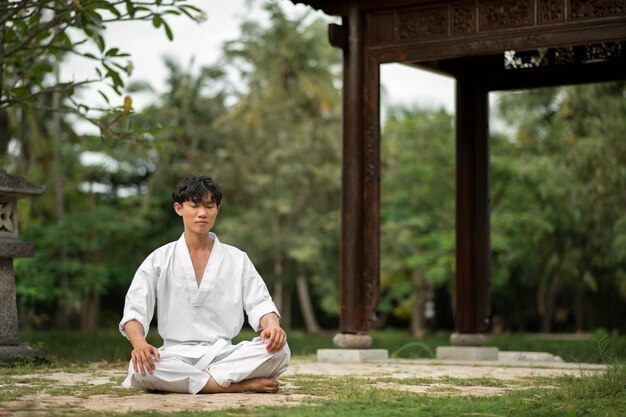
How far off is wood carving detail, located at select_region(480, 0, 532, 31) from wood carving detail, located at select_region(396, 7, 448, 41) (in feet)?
1.17

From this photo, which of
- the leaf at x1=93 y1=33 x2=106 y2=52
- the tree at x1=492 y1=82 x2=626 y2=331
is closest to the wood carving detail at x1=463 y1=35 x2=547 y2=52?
the leaf at x1=93 y1=33 x2=106 y2=52

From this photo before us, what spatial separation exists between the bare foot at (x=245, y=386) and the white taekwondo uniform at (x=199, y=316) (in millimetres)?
31

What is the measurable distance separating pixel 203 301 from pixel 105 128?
11.6ft

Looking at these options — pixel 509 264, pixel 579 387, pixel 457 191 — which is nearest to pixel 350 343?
pixel 457 191

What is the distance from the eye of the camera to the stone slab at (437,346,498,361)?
956 centimetres

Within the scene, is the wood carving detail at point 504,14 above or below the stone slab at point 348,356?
above

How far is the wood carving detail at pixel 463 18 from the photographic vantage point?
28.9 feet

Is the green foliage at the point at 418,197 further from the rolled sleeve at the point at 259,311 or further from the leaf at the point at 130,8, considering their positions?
the rolled sleeve at the point at 259,311

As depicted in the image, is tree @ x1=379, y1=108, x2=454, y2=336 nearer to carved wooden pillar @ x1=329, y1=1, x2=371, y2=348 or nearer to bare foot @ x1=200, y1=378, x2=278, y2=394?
carved wooden pillar @ x1=329, y1=1, x2=371, y2=348

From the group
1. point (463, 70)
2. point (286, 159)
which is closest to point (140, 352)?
point (463, 70)

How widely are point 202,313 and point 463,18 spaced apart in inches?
170

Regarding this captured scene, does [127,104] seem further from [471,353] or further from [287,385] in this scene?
[471,353]

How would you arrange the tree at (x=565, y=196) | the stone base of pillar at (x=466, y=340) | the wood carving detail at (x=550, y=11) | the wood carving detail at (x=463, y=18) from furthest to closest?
the tree at (x=565, y=196) → the stone base of pillar at (x=466, y=340) → the wood carving detail at (x=463, y=18) → the wood carving detail at (x=550, y=11)

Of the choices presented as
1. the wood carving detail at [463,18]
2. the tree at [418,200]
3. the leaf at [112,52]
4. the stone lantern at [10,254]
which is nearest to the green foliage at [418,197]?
the tree at [418,200]
